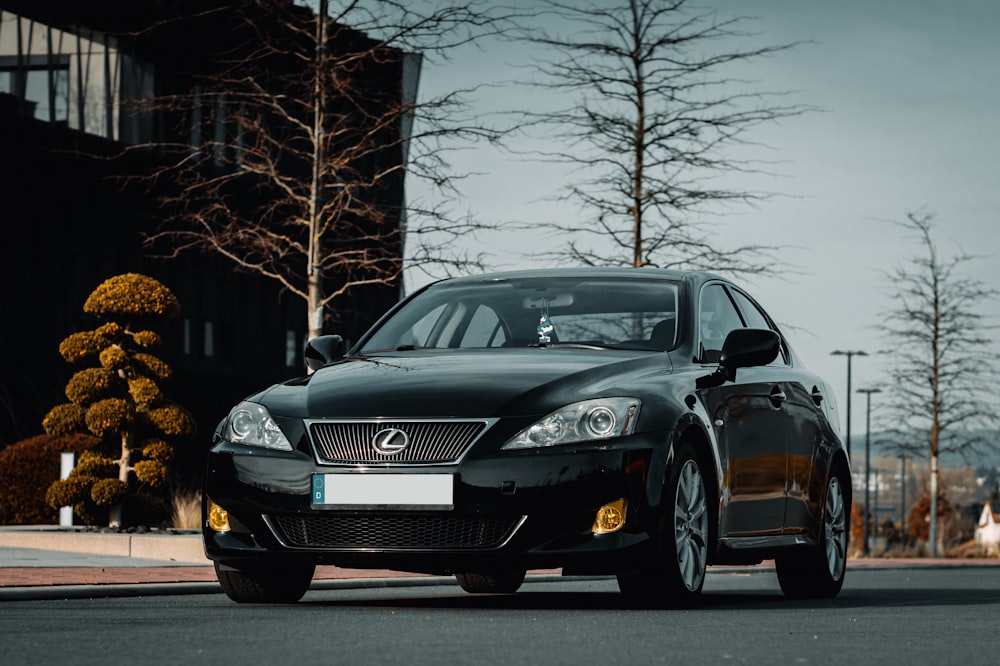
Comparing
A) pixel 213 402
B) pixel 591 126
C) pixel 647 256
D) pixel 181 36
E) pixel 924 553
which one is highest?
pixel 181 36

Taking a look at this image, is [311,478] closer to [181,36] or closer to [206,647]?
[206,647]

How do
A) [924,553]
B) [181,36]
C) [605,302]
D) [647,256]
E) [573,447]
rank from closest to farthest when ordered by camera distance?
1. [573,447]
2. [605,302]
3. [647,256]
4. [181,36]
5. [924,553]

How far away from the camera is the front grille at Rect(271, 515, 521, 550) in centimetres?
820

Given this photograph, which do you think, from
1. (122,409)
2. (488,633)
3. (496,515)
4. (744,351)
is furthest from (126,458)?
(488,633)

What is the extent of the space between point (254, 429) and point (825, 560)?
13.5 ft

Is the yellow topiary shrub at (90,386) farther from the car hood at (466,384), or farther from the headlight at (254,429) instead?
the headlight at (254,429)

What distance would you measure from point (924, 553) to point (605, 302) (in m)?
36.6

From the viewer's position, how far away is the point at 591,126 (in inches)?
937

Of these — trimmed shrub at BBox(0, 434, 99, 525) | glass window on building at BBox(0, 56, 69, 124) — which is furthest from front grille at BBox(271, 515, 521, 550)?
glass window on building at BBox(0, 56, 69, 124)

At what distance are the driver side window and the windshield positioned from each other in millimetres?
247

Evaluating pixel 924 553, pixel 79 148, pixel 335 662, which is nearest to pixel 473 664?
pixel 335 662

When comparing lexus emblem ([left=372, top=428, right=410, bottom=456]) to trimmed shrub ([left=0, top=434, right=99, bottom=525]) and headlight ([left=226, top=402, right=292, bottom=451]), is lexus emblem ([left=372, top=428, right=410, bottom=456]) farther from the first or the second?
trimmed shrub ([left=0, top=434, right=99, bottom=525])

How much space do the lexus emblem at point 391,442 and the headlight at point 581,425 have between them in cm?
A: 47

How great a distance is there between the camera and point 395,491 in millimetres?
8156
